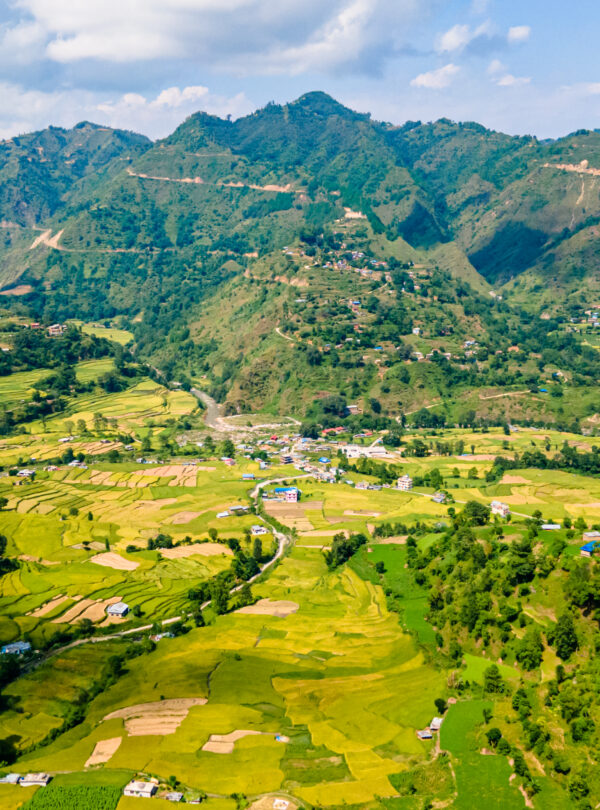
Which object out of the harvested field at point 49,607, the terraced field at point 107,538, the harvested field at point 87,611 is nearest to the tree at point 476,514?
the terraced field at point 107,538

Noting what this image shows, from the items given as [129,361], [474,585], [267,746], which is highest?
[129,361]

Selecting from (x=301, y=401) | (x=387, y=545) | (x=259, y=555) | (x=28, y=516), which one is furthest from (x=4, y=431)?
(x=387, y=545)

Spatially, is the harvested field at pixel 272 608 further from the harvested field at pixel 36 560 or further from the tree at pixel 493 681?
the harvested field at pixel 36 560

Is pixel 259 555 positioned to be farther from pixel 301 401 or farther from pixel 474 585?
pixel 301 401

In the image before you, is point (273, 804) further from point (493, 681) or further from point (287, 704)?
point (493, 681)

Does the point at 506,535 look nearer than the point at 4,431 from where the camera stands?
Yes

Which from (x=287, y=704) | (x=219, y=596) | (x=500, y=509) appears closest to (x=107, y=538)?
(x=219, y=596)
